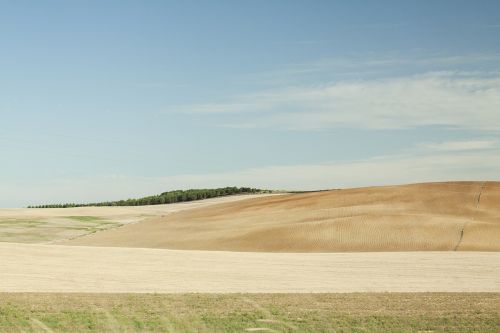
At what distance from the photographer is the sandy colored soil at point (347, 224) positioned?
33781 millimetres

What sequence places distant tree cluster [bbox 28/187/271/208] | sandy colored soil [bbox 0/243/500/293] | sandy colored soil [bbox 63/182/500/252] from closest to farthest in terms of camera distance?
sandy colored soil [bbox 0/243/500/293] → sandy colored soil [bbox 63/182/500/252] → distant tree cluster [bbox 28/187/271/208]

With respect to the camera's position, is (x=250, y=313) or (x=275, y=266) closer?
(x=250, y=313)

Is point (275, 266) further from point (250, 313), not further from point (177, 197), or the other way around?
point (177, 197)

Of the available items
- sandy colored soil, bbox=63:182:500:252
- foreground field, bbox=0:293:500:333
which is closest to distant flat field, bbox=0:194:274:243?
sandy colored soil, bbox=63:182:500:252

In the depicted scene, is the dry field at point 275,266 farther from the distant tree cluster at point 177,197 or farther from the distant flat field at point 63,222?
the distant tree cluster at point 177,197

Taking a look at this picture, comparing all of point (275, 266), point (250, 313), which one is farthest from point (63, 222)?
point (250, 313)

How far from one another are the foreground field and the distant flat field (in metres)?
22.0

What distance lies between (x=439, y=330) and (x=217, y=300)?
5.31 metres

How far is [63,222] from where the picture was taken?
4759cm

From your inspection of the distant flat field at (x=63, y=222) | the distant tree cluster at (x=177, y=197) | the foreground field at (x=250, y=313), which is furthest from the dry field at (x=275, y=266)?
the distant tree cluster at (x=177, y=197)

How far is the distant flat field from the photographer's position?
40375mm

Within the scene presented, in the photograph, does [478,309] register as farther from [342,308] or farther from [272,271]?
[272,271]

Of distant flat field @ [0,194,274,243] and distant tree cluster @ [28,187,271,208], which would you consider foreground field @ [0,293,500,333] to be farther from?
distant tree cluster @ [28,187,271,208]

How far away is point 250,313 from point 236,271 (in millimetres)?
8391
